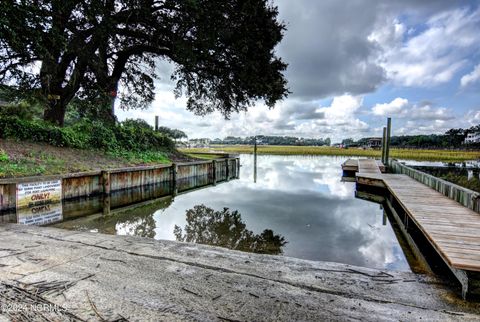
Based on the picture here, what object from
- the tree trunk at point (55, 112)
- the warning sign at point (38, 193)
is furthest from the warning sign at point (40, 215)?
the tree trunk at point (55, 112)

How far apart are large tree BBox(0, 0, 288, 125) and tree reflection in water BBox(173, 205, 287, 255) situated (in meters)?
8.35

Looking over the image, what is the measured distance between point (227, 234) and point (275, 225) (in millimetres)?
1709

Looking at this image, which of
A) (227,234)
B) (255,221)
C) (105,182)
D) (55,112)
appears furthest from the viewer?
(55,112)

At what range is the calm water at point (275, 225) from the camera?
6180mm

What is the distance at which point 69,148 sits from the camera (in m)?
13.8

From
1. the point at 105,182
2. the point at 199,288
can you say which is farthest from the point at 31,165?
the point at 199,288

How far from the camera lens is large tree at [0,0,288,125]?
35.9ft

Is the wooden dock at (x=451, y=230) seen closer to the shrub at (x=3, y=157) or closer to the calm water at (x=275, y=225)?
the calm water at (x=275, y=225)

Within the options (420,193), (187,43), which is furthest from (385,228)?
(187,43)

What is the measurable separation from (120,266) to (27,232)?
9.53ft

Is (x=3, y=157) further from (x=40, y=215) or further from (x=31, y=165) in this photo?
(x=40, y=215)

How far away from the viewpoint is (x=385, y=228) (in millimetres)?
8422

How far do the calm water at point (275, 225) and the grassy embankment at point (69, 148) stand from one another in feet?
11.7

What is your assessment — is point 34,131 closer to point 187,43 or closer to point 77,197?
point 77,197
